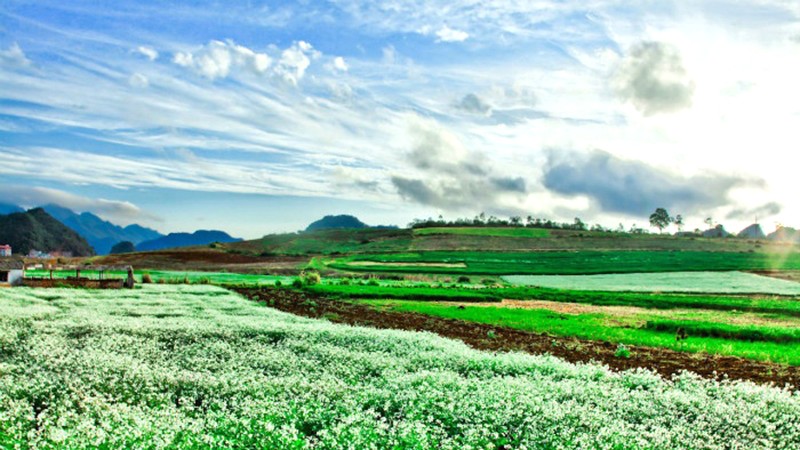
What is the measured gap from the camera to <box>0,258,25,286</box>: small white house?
5941 cm

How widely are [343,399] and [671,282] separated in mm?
80869

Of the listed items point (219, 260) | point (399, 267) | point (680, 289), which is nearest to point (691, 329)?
point (680, 289)

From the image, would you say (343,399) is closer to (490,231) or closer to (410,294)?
(410,294)

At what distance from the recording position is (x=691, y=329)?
3675 centimetres

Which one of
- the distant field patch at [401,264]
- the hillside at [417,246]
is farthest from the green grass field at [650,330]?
the hillside at [417,246]

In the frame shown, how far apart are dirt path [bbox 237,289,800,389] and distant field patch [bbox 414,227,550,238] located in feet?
399

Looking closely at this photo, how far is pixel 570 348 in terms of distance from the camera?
28.1 meters

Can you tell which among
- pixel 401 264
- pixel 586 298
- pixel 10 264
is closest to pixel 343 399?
pixel 586 298

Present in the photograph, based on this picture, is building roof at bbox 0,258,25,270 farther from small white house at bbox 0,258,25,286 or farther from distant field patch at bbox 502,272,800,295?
distant field patch at bbox 502,272,800,295

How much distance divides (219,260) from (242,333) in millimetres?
93633

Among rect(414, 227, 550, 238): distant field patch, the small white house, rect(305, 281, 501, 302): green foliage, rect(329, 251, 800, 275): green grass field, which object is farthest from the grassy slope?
rect(414, 227, 550, 238): distant field patch

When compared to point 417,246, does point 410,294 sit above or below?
below

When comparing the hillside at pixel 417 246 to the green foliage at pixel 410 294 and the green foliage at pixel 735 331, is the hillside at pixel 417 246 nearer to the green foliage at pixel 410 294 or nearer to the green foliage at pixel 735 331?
the green foliage at pixel 410 294

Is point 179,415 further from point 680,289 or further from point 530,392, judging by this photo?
point 680,289
